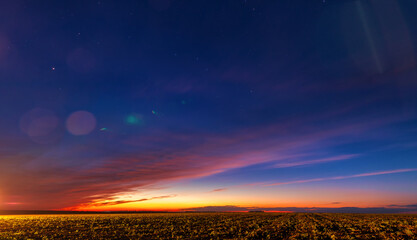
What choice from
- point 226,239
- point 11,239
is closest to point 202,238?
point 226,239

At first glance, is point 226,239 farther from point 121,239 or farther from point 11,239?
point 11,239

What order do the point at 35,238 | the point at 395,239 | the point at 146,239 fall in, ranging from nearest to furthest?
1. the point at 395,239
2. the point at 146,239
3. the point at 35,238

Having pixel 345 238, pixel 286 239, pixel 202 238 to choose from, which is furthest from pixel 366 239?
pixel 202 238

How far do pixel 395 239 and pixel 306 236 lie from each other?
7018 millimetres

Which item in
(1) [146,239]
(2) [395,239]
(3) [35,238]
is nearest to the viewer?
(2) [395,239]

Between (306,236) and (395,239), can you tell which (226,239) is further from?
(395,239)

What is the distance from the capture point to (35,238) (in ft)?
83.7

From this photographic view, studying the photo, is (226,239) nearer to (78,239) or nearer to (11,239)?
(78,239)

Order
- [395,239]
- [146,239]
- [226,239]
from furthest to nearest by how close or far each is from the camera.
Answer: [146,239]
[226,239]
[395,239]

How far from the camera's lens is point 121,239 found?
79.5ft

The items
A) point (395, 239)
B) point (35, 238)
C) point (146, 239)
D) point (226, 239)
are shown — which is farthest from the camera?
point (35, 238)

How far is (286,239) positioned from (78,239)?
66.8 ft

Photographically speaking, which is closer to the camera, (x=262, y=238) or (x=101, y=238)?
(x=262, y=238)

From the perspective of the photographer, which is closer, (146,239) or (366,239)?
(366,239)
